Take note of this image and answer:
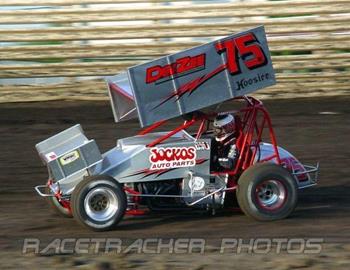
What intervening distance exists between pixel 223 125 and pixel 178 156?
1.77ft

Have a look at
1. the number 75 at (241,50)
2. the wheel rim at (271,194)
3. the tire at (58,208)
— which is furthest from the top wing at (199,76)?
the tire at (58,208)

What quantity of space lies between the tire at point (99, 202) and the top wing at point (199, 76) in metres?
0.64

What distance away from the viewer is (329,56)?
50.8 feet

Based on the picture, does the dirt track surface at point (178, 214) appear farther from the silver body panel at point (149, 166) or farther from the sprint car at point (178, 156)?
the silver body panel at point (149, 166)

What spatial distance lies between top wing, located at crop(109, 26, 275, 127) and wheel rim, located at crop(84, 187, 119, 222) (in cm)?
70

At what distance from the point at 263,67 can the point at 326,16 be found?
25.9 ft

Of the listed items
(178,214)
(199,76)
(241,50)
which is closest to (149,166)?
(178,214)

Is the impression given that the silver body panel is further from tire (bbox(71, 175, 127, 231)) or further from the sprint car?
tire (bbox(71, 175, 127, 231))

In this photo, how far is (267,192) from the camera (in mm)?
8094

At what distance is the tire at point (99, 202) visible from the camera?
7.75 metres

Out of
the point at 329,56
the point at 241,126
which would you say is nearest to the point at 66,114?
the point at 329,56

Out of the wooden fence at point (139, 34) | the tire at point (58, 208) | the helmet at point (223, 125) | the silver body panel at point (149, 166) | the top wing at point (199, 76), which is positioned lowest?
the tire at point (58, 208)

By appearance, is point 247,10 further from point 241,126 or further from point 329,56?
point 241,126

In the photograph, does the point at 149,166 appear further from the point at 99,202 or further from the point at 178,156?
the point at 99,202
